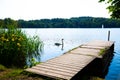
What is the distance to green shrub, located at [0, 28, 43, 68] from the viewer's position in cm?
915

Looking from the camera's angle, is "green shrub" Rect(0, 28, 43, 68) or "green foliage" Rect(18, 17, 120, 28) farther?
"green foliage" Rect(18, 17, 120, 28)

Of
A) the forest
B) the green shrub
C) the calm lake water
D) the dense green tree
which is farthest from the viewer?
the forest

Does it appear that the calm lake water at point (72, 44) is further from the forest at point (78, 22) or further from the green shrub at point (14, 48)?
the forest at point (78, 22)

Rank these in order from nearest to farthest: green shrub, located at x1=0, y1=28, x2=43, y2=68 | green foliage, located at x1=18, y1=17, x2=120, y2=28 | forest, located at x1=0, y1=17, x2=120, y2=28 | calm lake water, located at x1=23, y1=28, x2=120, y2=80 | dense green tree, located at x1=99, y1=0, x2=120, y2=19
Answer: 1. dense green tree, located at x1=99, y1=0, x2=120, y2=19
2. green shrub, located at x1=0, y1=28, x2=43, y2=68
3. calm lake water, located at x1=23, y1=28, x2=120, y2=80
4. forest, located at x1=0, y1=17, x2=120, y2=28
5. green foliage, located at x1=18, y1=17, x2=120, y2=28

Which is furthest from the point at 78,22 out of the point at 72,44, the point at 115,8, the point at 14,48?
the point at 115,8

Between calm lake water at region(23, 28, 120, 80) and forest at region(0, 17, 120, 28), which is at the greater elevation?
forest at region(0, 17, 120, 28)

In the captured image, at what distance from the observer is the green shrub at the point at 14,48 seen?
9148mm

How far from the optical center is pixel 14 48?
9.43m

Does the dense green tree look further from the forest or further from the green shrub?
the forest

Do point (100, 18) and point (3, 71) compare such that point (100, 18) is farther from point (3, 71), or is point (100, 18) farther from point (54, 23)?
point (3, 71)

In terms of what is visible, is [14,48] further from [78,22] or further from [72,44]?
[78,22]

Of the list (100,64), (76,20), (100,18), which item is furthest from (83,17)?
(100,64)

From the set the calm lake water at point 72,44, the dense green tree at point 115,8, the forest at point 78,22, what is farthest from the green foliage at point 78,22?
the dense green tree at point 115,8

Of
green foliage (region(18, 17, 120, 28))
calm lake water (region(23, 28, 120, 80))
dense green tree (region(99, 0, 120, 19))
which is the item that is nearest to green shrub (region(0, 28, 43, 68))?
calm lake water (region(23, 28, 120, 80))
